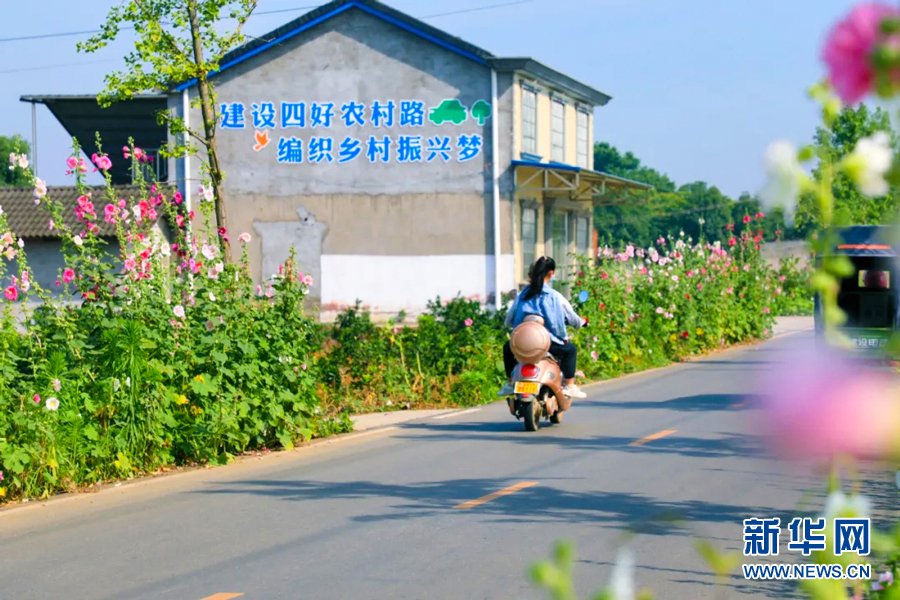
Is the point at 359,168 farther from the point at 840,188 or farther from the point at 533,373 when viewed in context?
the point at 840,188

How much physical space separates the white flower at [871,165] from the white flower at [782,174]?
60mm

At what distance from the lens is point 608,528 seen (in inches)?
328

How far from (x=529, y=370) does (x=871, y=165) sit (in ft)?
41.2

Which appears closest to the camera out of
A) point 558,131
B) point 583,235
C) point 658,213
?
point 558,131

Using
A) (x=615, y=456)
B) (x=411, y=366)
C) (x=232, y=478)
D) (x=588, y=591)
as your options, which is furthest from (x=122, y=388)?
(x=411, y=366)

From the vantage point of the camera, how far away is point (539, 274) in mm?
14164

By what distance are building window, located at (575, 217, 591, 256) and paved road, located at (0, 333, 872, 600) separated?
85.9ft

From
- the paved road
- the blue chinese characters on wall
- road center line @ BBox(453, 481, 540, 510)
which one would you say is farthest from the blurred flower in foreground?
the blue chinese characters on wall

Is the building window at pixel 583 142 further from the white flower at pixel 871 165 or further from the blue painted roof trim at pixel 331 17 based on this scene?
the white flower at pixel 871 165

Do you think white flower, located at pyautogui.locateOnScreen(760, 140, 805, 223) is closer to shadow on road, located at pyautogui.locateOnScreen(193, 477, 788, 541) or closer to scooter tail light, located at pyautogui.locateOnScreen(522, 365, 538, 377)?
shadow on road, located at pyautogui.locateOnScreen(193, 477, 788, 541)

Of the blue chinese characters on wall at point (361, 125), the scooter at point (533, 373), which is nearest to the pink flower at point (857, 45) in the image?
the scooter at point (533, 373)

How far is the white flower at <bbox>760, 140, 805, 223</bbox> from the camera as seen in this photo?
146 centimetres

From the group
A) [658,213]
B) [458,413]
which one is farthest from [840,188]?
[658,213]

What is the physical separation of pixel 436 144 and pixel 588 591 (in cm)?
2782
